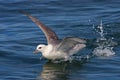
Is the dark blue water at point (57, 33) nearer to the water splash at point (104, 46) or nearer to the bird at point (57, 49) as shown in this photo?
the water splash at point (104, 46)

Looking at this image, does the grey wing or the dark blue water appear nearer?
the dark blue water

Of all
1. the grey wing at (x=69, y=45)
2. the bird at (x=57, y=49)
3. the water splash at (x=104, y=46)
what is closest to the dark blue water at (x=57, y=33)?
the water splash at (x=104, y=46)

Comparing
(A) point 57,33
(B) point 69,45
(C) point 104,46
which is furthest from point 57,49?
(A) point 57,33

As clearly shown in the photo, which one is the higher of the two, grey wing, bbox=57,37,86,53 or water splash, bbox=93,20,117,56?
grey wing, bbox=57,37,86,53

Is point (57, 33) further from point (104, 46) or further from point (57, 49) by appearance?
point (57, 49)

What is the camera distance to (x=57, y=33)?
21.0 metres

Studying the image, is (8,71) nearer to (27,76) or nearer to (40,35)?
(27,76)

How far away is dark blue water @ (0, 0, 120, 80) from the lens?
56.9 ft

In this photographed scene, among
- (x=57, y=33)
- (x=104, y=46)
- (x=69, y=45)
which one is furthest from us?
(x=57, y=33)

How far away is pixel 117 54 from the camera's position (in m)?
18.5

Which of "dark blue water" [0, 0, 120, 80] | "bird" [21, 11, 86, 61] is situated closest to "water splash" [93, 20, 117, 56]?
"dark blue water" [0, 0, 120, 80]

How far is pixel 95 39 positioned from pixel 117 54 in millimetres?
1609

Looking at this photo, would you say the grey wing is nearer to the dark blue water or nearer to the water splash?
the dark blue water

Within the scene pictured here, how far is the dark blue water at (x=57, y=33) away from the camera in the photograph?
17344mm
